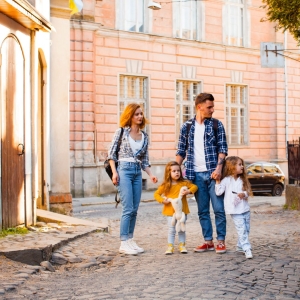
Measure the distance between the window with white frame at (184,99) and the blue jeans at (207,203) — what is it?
1848 centimetres

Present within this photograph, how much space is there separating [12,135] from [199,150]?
2863mm

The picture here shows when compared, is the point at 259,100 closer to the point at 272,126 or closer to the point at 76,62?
the point at 272,126

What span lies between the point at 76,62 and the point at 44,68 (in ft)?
34.9

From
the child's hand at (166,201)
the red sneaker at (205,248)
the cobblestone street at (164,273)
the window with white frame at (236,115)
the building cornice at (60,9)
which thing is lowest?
the cobblestone street at (164,273)

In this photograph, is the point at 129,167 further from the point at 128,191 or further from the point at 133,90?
the point at 133,90

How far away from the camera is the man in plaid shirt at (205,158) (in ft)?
27.3

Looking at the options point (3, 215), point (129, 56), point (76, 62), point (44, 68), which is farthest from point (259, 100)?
point (3, 215)

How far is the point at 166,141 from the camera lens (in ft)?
86.2

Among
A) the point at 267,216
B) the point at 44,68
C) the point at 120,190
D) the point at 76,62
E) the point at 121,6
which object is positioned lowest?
the point at 267,216

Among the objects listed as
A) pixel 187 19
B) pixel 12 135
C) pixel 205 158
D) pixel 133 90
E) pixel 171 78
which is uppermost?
pixel 187 19

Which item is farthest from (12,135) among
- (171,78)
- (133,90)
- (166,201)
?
(171,78)

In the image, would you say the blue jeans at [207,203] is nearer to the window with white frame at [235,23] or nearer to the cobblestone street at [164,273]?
the cobblestone street at [164,273]

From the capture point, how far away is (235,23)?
28859mm

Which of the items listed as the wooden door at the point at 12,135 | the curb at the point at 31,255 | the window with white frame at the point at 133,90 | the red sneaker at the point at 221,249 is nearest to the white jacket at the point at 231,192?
the red sneaker at the point at 221,249
